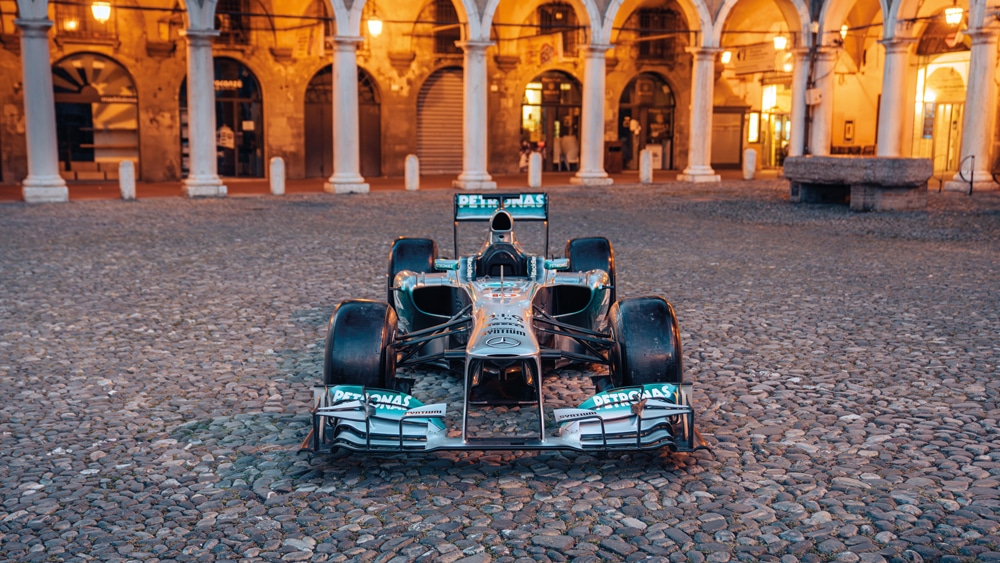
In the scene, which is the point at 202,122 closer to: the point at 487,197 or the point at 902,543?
the point at 487,197

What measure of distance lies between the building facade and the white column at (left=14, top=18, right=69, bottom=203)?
0.13 feet

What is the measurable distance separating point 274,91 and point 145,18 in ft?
12.0

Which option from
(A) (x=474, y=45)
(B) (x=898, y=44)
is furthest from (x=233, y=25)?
(B) (x=898, y=44)

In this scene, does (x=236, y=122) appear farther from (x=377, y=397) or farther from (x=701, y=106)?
(x=377, y=397)

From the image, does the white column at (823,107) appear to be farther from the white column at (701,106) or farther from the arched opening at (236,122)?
the arched opening at (236,122)

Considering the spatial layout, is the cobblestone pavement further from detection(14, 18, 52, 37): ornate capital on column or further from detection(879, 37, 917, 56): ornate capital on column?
detection(879, 37, 917, 56): ornate capital on column

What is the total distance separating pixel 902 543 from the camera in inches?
144

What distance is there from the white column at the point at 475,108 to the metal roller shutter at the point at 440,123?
6330 millimetres

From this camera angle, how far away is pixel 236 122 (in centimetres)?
2634

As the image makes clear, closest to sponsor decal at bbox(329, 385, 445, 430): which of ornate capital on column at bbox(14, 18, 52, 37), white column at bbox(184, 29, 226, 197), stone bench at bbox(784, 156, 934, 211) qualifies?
stone bench at bbox(784, 156, 934, 211)

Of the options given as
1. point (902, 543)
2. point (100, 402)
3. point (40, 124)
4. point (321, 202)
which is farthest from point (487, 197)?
point (40, 124)

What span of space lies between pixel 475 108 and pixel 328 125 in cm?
659

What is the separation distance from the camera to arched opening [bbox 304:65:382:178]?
90.1 ft

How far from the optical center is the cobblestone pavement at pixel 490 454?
147 inches
